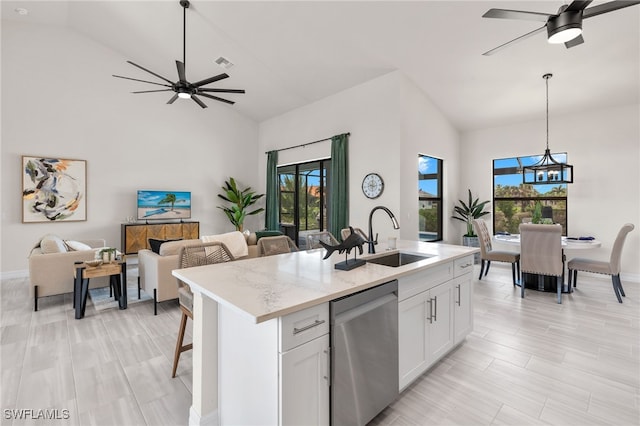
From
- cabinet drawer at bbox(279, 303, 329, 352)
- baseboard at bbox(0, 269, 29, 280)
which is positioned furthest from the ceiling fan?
baseboard at bbox(0, 269, 29, 280)

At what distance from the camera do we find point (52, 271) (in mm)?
3754

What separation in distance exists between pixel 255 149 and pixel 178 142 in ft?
6.42

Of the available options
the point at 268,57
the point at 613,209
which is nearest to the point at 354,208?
the point at 268,57

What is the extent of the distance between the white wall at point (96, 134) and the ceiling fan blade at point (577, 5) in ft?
22.8

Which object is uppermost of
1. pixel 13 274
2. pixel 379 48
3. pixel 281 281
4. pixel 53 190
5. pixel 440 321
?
pixel 379 48

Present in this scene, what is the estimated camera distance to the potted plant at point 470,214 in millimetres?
6273

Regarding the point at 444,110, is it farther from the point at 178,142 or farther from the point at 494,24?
the point at 178,142

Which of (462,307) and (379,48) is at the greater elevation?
(379,48)

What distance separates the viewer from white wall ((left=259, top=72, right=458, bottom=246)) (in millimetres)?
4961


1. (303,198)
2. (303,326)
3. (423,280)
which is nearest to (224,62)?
(303,198)

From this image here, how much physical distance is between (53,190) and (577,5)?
7684mm

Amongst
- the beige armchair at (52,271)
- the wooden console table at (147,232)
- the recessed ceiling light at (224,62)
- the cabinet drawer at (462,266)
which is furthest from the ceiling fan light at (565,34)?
the wooden console table at (147,232)

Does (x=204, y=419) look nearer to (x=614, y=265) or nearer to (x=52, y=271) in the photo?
(x=52, y=271)

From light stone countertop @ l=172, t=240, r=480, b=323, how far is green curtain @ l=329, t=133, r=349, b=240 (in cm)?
334
